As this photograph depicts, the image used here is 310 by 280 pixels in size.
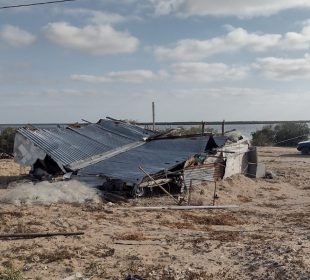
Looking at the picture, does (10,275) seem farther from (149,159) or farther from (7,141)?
(7,141)

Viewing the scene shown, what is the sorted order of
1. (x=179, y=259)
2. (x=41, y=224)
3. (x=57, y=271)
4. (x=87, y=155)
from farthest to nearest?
(x=87, y=155), (x=41, y=224), (x=179, y=259), (x=57, y=271)

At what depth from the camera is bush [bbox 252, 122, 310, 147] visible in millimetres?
46031

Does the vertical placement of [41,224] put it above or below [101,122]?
below

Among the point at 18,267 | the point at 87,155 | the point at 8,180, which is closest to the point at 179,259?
the point at 18,267

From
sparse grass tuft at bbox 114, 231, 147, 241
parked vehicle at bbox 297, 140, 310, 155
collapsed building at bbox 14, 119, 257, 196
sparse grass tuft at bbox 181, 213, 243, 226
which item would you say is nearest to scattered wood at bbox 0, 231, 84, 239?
sparse grass tuft at bbox 114, 231, 147, 241

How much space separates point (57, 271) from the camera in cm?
746

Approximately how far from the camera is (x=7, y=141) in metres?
34.3

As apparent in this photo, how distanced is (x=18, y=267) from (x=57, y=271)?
2.07ft

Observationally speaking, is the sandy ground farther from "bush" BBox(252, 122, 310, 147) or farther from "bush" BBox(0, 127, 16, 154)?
"bush" BBox(252, 122, 310, 147)

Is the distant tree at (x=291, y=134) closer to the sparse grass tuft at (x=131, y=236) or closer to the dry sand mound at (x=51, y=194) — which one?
the dry sand mound at (x=51, y=194)

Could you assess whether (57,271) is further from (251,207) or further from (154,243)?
(251,207)

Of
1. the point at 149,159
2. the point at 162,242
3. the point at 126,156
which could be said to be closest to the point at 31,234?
the point at 162,242

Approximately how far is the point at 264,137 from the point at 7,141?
24573 millimetres

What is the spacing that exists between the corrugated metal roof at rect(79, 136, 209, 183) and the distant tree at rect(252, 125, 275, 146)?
89.8ft
